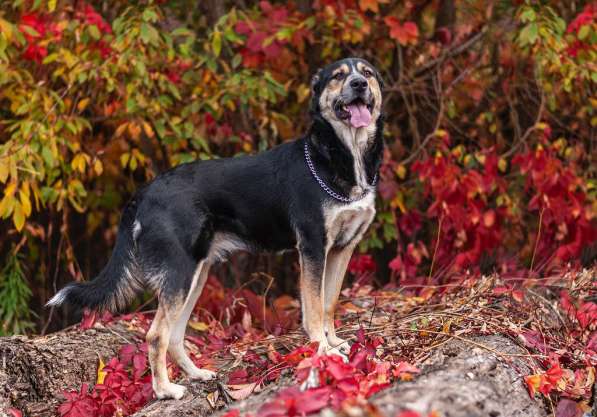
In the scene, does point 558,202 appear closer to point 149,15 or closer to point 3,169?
point 149,15

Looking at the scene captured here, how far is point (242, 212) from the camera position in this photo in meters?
4.67

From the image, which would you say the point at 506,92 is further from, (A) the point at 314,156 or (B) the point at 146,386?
(B) the point at 146,386

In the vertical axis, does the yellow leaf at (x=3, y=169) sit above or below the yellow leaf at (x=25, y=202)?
above

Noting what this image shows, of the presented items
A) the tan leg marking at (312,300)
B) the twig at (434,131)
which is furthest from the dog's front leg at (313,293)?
the twig at (434,131)

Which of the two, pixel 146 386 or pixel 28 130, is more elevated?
pixel 28 130

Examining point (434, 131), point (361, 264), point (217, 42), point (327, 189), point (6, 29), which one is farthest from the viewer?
point (434, 131)

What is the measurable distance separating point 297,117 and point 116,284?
3.58 m

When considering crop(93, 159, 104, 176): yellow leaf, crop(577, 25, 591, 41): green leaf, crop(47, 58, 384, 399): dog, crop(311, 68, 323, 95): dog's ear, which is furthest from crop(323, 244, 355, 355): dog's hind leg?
crop(577, 25, 591, 41): green leaf

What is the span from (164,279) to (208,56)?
2737 mm

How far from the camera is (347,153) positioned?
4.66 meters

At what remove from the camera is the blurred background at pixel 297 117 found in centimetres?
619

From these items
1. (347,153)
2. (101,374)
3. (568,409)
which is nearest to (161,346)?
(101,374)

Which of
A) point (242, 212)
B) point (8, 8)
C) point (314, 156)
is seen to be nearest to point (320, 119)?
point (314, 156)

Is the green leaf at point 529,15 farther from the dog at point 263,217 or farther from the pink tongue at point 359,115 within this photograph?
the pink tongue at point 359,115
